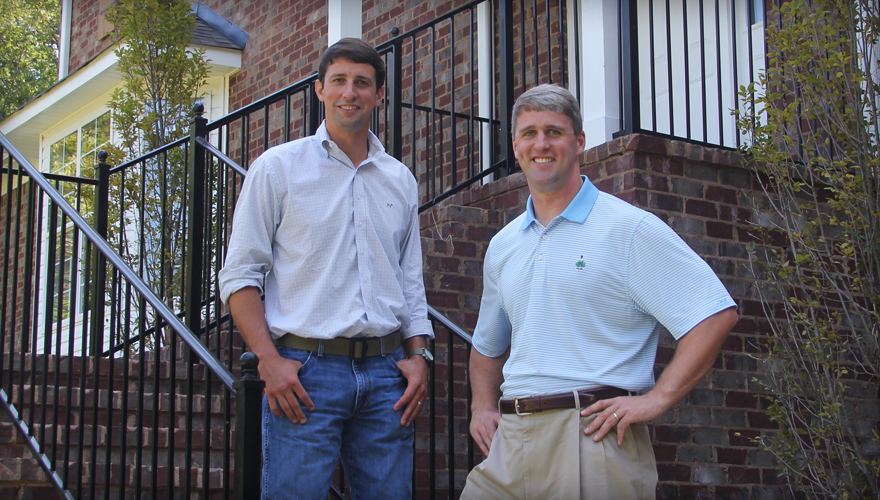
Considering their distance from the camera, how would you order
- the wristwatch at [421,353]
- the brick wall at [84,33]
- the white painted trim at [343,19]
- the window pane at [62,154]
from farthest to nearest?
the brick wall at [84,33] < the window pane at [62,154] < the white painted trim at [343,19] < the wristwatch at [421,353]

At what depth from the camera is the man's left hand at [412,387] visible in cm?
239

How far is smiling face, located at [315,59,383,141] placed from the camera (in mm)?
2479

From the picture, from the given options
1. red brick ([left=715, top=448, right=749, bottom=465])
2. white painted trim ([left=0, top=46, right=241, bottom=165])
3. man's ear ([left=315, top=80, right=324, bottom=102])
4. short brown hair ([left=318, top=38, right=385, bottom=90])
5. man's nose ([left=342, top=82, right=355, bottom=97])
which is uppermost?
white painted trim ([left=0, top=46, right=241, bottom=165])

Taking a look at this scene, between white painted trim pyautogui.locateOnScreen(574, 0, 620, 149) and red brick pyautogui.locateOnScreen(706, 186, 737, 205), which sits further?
white painted trim pyautogui.locateOnScreen(574, 0, 620, 149)

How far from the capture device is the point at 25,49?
2031 centimetres

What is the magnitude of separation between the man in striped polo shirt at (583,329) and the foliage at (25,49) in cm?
1925

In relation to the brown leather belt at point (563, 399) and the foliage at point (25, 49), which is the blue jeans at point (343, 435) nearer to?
the brown leather belt at point (563, 399)

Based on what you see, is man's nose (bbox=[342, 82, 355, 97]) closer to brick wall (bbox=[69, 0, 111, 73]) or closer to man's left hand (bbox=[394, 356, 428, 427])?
man's left hand (bbox=[394, 356, 428, 427])

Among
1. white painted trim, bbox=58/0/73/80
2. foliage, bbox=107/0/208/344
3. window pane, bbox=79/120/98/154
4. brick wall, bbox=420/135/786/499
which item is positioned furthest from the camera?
white painted trim, bbox=58/0/73/80

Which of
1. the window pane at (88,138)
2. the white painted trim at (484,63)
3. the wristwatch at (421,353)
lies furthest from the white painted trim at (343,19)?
the wristwatch at (421,353)

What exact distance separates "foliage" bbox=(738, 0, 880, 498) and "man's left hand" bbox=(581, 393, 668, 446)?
184cm

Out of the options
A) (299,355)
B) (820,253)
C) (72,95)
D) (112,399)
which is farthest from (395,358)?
(72,95)

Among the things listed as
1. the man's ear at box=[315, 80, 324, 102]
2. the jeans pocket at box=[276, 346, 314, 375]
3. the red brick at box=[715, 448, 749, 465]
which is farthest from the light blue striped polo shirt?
the red brick at box=[715, 448, 749, 465]

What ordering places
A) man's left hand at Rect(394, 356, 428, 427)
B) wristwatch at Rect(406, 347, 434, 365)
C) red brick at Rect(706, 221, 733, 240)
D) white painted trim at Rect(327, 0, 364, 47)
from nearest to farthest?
man's left hand at Rect(394, 356, 428, 427) < wristwatch at Rect(406, 347, 434, 365) < red brick at Rect(706, 221, 733, 240) < white painted trim at Rect(327, 0, 364, 47)
